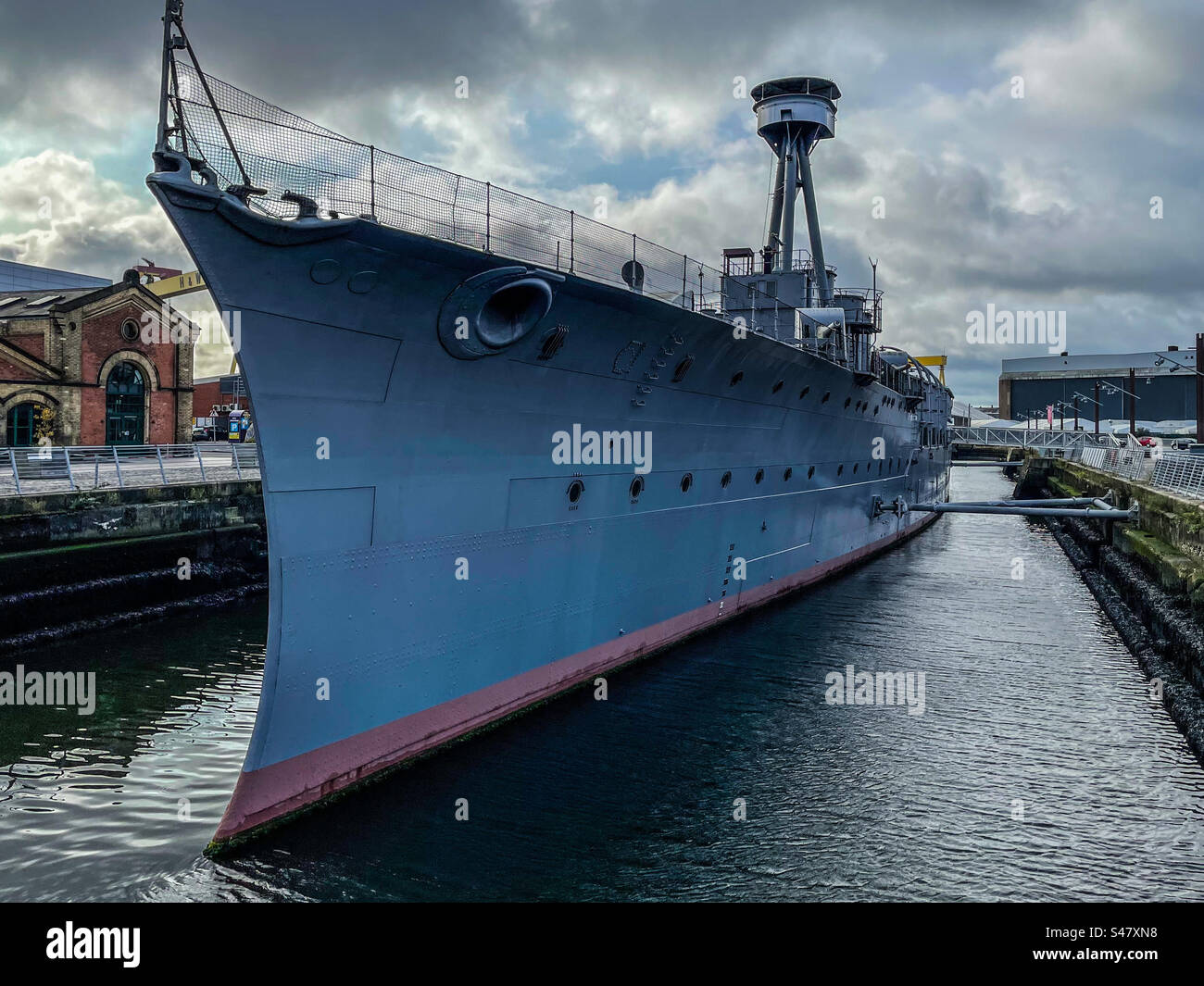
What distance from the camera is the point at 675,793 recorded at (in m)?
8.95

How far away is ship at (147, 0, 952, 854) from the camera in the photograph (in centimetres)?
729

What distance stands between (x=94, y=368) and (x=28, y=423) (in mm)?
2803

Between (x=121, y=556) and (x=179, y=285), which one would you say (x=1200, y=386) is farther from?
(x=179, y=285)

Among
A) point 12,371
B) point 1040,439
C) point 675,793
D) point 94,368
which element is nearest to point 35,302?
point 94,368

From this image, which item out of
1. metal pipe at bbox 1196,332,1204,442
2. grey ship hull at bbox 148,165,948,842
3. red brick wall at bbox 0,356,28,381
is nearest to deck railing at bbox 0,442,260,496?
red brick wall at bbox 0,356,28,381

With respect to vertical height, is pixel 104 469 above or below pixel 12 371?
below

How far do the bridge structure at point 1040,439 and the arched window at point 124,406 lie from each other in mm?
45372

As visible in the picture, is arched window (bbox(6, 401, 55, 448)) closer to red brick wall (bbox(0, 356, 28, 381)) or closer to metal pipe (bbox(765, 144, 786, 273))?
red brick wall (bbox(0, 356, 28, 381))

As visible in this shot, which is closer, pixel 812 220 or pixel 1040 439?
pixel 812 220

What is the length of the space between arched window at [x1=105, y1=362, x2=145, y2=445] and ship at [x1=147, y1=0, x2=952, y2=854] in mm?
25176

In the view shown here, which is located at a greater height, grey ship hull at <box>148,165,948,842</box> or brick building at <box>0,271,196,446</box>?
brick building at <box>0,271,196,446</box>
